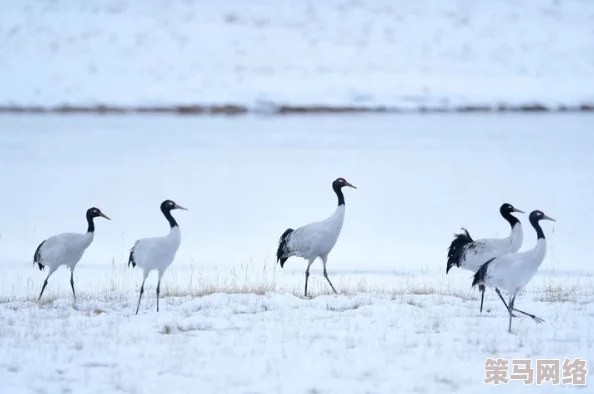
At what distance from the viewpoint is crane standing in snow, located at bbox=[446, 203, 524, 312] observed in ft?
35.4

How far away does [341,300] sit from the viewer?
10633 millimetres

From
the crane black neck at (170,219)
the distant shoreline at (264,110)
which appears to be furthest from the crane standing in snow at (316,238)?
the distant shoreline at (264,110)

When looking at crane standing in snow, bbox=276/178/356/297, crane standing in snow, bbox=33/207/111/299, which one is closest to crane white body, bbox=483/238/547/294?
crane standing in snow, bbox=276/178/356/297

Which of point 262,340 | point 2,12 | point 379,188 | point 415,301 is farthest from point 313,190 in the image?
point 2,12

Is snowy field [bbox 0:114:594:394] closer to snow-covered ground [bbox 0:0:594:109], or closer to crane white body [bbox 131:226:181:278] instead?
crane white body [bbox 131:226:181:278]

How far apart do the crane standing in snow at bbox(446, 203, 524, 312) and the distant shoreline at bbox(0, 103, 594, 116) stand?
44313 millimetres

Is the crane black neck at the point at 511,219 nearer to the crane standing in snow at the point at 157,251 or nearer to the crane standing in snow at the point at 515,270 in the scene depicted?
the crane standing in snow at the point at 515,270

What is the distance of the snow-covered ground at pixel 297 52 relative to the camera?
194ft

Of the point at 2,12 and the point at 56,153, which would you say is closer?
the point at 56,153

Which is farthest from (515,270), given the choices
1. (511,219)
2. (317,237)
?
(317,237)

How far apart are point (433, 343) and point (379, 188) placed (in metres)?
17.3

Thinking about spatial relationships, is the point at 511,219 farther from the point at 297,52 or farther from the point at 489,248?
the point at 297,52

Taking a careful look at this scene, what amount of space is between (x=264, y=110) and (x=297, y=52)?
11.7 metres

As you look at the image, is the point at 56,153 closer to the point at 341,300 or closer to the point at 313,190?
the point at 313,190
